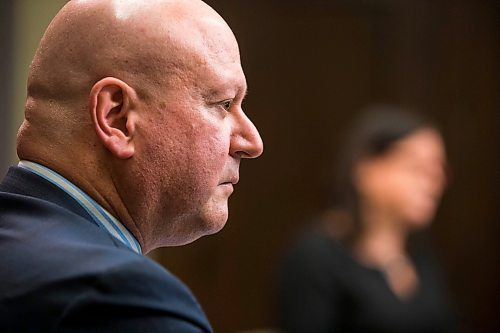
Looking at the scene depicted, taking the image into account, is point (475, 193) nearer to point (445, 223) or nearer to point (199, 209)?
point (445, 223)

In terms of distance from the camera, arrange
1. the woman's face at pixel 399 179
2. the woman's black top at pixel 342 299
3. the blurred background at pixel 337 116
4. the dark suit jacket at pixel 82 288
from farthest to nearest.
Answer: the blurred background at pixel 337 116 < the woman's face at pixel 399 179 < the woman's black top at pixel 342 299 < the dark suit jacket at pixel 82 288

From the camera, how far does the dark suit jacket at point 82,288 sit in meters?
1.05

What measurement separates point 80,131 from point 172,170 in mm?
125

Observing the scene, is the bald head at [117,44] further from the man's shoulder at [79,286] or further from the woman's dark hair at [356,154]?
the woman's dark hair at [356,154]

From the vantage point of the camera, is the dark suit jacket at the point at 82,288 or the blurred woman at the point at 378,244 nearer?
the dark suit jacket at the point at 82,288

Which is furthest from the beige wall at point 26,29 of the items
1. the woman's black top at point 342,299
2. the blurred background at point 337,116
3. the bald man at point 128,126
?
the bald man at point 128,126

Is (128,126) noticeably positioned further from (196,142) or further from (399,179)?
(399,179)

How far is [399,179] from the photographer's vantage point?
3.23 meters

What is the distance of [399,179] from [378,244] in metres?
0.22

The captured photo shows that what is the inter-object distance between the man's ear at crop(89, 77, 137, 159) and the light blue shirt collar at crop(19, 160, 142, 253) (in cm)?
7

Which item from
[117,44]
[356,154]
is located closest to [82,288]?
[117,44]

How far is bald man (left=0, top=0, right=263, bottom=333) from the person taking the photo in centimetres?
123

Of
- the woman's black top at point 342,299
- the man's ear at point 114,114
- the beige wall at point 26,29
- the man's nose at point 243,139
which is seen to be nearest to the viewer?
the man's ear at point 114,114

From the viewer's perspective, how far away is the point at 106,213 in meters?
1.25
